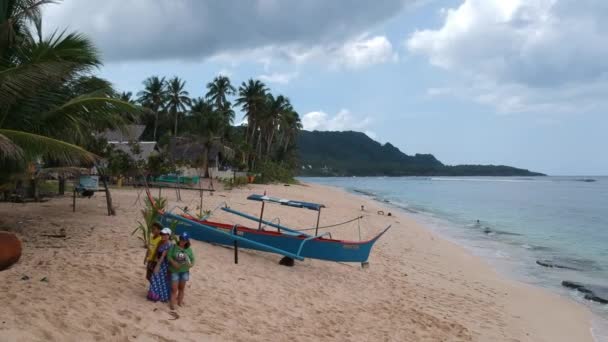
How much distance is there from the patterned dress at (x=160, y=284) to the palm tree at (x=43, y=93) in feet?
7.72

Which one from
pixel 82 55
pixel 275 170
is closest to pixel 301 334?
pixel 82 55

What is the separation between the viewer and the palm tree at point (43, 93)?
20.9 ft

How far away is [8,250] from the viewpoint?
5703 mm

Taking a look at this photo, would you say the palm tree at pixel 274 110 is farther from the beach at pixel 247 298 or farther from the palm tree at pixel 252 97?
the beach at pixel 247 298

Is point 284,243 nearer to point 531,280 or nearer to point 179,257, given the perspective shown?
point 179,257

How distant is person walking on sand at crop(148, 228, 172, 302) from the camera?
5.20m

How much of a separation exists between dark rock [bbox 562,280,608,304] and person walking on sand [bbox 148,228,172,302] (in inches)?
327

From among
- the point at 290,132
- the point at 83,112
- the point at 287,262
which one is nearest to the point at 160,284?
the point at 287,262

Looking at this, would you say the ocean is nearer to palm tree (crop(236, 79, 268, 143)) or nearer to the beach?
the beach

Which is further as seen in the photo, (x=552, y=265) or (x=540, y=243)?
(x=540, y=243)

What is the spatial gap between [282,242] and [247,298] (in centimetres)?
252

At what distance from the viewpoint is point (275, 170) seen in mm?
43219

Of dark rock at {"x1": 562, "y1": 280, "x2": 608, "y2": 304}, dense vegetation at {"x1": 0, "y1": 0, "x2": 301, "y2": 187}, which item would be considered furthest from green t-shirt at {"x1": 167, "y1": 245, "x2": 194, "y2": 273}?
dark rock at {"x1": 562, "y1": 280, "x2": 608, "y2": 304}

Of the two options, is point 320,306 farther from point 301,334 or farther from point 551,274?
point 551,274
